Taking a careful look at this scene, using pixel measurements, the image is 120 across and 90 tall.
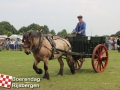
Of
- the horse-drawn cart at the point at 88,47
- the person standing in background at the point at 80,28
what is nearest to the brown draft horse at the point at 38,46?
the horse-drawn cart at the point at 88,47

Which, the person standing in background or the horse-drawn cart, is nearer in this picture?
the horse-drawn cart

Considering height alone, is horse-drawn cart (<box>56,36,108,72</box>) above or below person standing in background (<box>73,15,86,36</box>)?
below

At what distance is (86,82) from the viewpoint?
7.84 metres

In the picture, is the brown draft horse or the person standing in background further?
the person standing in background

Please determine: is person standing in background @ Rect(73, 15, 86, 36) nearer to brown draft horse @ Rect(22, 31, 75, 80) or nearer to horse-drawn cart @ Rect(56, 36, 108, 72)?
horse-drawn cart @ Rect(56, 36, 108, 72)

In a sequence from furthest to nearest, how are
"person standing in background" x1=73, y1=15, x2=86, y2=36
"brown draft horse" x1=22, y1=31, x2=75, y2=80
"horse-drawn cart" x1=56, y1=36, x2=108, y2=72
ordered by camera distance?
"person standing in background" x1=73, y1=15, x2=86, y2=36 → "horse-drawn cart" x1=56, y1=36, x2=108, y2=72 → "brown draft horse" x1=22, y1=31, x2=75, y2=80

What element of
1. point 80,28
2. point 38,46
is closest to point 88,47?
point 80,28

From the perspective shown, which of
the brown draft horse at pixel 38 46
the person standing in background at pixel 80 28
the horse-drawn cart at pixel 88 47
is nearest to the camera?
the brown draft horse at pixel 38 46

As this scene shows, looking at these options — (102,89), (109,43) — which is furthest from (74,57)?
(109,43)

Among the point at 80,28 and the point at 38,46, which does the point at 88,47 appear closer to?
the point at 80,28

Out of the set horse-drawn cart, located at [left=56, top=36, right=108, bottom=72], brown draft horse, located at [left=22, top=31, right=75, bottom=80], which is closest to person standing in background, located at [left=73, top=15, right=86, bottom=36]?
horse-drawn cart, located at [left=56, top=36, right=108, bottom=72]

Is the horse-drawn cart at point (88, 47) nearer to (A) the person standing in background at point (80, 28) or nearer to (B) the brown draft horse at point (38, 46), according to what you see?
(A) the person standing in background at point (80, 28)

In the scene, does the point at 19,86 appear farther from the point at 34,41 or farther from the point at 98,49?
the point at 98,49

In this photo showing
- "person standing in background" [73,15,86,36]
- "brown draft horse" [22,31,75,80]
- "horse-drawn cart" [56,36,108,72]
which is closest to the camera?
"brown draft horse" [22,31,75,80]
